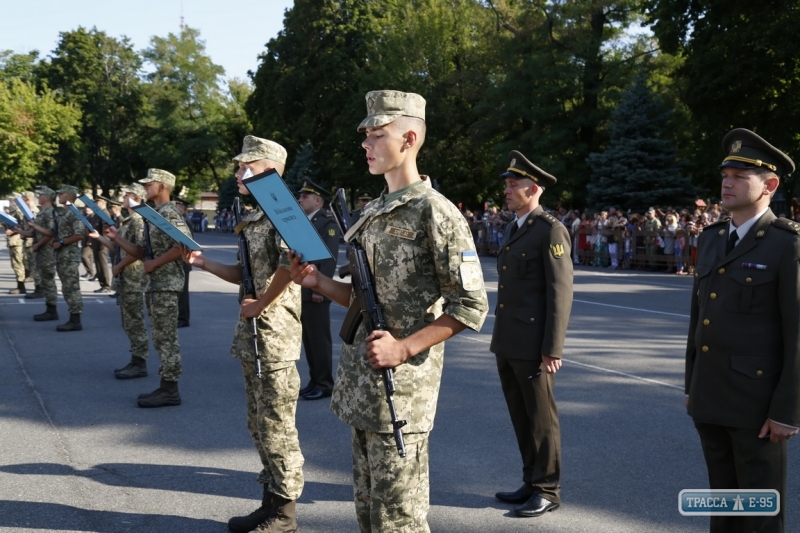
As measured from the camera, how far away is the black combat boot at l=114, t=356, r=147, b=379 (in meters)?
8.98

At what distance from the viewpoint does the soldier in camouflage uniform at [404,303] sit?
10.2ft

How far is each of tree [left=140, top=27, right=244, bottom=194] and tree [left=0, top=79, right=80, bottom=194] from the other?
15750 millimetres

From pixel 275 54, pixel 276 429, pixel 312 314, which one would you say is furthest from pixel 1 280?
pixel 275 54

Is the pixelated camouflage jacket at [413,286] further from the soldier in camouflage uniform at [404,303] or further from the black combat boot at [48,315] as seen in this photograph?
the black combat boot at [48,315]

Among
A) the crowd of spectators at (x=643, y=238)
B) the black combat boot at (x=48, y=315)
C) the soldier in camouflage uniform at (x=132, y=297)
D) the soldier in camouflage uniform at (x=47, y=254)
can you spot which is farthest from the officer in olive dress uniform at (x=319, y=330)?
the crowd of spectators at (x=643, y=238)

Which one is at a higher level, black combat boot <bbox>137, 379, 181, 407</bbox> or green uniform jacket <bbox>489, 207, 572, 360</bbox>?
green uniform jacket <bbox>489, 207, 572, 360</bbox>

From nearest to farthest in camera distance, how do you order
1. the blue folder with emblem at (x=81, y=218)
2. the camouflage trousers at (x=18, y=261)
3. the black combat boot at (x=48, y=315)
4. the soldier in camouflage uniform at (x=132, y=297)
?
the soldier in camouflage uniform at (x=132, y=297)
the blue folder with emblem at (x=81, y=218)
the black combat boot at (x=48, y=315)
the camouflage trousers at (x=18, y=261)

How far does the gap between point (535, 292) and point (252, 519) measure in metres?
2.14

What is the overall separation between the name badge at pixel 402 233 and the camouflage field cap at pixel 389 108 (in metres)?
0.40

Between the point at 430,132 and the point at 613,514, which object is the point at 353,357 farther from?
the point at 430,132

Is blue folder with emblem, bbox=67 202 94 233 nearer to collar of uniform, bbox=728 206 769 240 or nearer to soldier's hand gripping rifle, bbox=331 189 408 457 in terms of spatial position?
soldier's hand gripping rifle, bbox=331 189 408 457

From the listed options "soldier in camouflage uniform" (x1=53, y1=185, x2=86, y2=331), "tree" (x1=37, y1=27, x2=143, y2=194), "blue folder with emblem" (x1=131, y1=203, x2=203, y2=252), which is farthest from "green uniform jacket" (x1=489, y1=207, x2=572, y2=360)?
"tree" (x1=37, y1=27, x2=143, y2=194)

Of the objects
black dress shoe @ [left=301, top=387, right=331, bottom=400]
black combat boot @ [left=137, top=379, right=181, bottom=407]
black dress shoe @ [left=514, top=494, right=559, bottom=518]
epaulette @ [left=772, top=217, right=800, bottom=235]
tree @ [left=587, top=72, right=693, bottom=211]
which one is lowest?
black dress shoe @ [left=514, top=494, right=559, bottom=518]

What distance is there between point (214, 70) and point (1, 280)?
5679 centimetres
